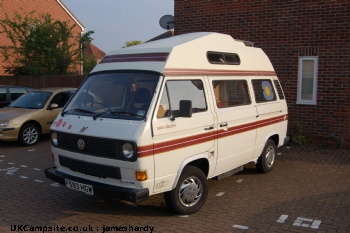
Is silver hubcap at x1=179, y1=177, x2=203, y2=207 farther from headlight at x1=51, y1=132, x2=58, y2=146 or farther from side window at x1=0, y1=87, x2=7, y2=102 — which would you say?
side window at x1=0, y1=87, x2=7, y2=102

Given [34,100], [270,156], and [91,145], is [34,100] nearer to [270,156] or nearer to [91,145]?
[91,145]

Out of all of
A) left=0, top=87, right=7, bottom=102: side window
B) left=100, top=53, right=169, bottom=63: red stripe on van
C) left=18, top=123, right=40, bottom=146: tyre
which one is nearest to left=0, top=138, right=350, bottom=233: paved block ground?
left=100, top=53, right=169, bottom=63: red stripe on van

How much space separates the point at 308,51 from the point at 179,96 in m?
5.88

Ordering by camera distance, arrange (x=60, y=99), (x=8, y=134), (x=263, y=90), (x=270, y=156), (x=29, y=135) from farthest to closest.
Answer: (x=60, y=99), (x=29, y=135), (x=8, y=134), (x=270, y=156), (x=263, y=90)

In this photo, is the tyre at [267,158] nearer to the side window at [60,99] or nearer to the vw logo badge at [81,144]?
the vw logo badge at [81,144]

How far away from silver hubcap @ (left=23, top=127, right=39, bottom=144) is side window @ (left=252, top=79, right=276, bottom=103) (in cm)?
663

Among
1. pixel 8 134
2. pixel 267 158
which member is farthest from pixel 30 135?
pixel 267 158

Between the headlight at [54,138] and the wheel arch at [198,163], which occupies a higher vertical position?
the headlight at [54,138]

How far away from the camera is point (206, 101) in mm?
5430

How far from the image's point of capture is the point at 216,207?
550cm

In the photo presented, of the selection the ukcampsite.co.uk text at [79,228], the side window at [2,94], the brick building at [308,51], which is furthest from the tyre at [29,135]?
the brick building at [308,51]

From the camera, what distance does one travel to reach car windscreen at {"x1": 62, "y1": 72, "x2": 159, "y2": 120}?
4.80 m

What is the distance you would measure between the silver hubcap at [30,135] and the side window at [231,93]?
655 centimetres

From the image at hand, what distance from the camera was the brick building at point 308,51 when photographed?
365 inches
